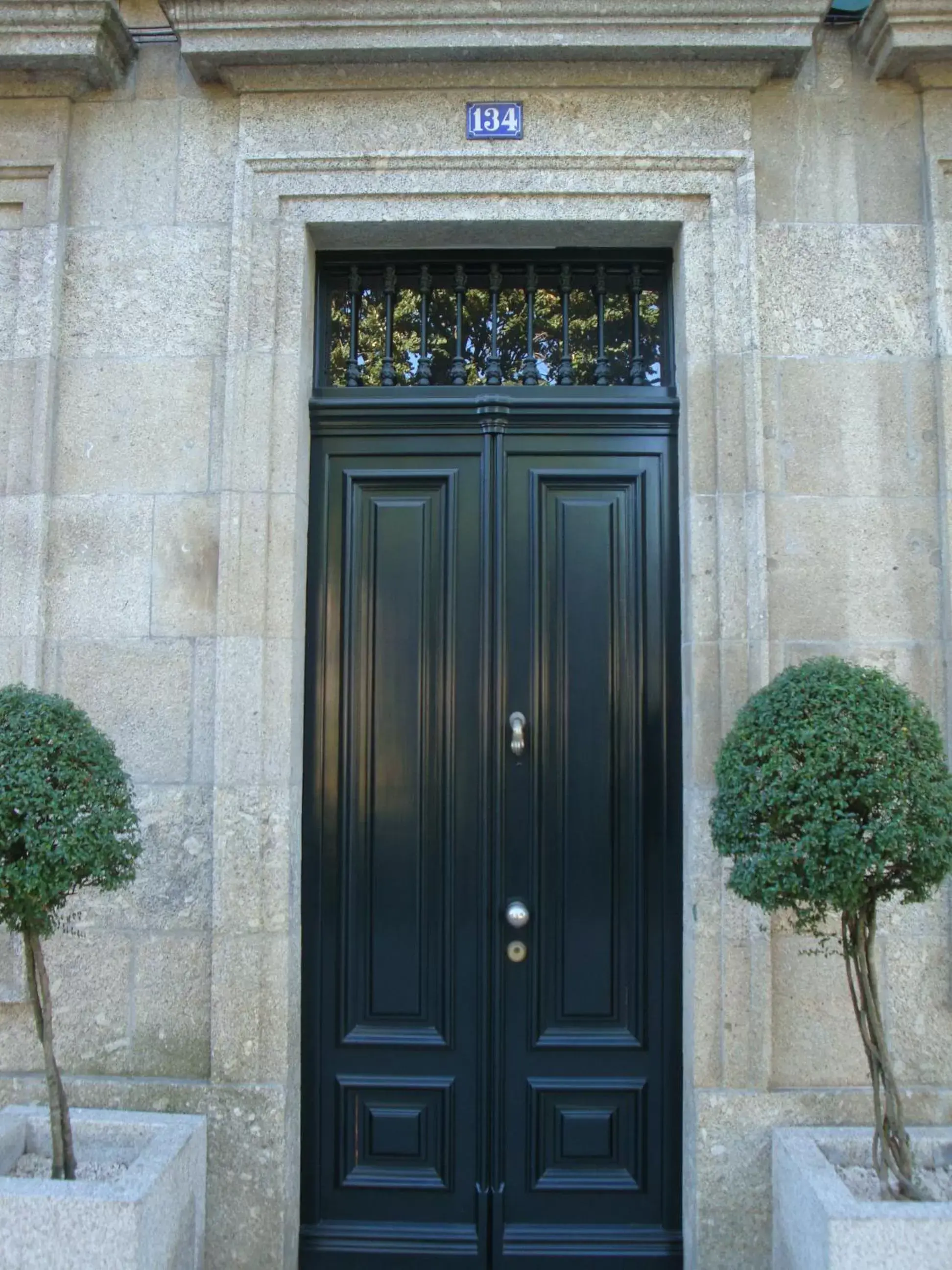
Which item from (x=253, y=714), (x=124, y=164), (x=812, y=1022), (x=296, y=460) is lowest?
(x=812, y=1022)

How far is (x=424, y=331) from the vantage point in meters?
4.02

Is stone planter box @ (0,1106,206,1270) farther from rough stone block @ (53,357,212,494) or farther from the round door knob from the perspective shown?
rough stone block @ (53,357,212,494)

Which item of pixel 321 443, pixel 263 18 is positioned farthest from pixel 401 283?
pixel 263 18

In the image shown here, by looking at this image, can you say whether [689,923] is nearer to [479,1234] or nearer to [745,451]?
[479,1234]

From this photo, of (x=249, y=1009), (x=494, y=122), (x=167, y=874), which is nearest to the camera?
(x=249, y=1009)

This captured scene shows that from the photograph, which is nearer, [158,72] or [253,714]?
[253,714]

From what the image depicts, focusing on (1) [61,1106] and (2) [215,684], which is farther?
(2) [215,684]

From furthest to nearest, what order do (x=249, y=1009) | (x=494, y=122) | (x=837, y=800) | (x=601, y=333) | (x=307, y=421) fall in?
(x=601, y=333), (x=307, y=421), (x=494, y=122), (x=249, y=1009), (x=837, y=800)

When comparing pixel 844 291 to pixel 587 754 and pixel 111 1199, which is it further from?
pixel 111 1199

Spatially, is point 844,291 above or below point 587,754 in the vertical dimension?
above

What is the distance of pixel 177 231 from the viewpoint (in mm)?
3834

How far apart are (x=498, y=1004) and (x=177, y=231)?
320cm

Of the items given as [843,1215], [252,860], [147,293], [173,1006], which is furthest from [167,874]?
[843,1215]

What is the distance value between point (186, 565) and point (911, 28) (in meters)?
3.28
